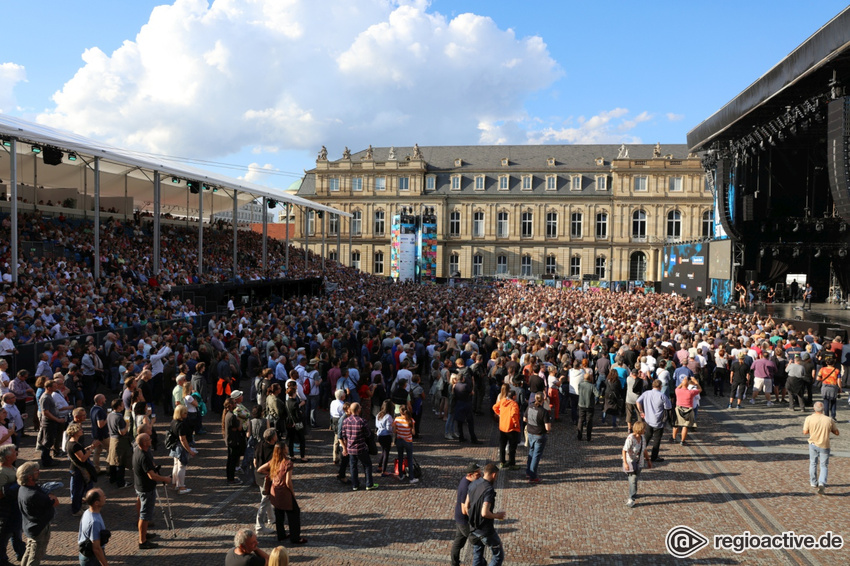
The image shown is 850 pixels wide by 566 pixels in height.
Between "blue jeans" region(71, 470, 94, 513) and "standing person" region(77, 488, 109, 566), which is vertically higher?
"standing person" region(77, 488, 109, 566)

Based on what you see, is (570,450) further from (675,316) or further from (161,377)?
(675,316)

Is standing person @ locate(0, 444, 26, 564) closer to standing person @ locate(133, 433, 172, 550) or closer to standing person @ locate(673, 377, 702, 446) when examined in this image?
standing person @ locate(133, 433, 172, 550)

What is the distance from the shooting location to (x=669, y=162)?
200 ft

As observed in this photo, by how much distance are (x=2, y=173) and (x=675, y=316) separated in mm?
30013

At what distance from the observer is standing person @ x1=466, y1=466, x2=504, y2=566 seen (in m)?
6.24

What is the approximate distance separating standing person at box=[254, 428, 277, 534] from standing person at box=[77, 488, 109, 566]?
191cm

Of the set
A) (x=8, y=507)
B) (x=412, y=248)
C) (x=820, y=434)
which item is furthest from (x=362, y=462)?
(x=412, y=248)

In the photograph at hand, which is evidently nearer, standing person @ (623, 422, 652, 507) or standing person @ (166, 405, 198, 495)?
standing person @ (166, 405, 198, 495)

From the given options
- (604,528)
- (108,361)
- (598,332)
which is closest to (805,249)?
(598,332)

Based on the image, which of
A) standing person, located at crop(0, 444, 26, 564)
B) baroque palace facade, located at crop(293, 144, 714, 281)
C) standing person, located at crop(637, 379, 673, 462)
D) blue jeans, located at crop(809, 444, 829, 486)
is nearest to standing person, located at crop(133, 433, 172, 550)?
standing person, located at crop(0, 444, 26, 564)

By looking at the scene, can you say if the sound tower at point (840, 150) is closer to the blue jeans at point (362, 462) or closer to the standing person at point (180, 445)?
the blue jeans at point (362, 462)

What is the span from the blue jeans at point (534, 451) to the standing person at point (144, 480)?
512cm

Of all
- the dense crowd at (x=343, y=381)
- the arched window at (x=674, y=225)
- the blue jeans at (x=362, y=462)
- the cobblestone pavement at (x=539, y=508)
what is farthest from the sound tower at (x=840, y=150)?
the arched window at (x=674, y=225)

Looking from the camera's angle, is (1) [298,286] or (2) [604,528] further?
(1) [298,286]
